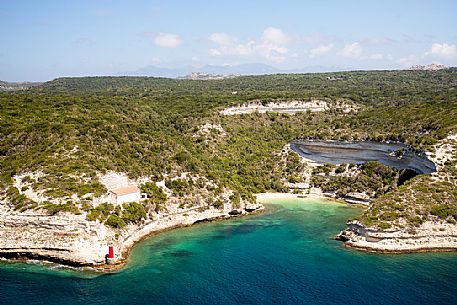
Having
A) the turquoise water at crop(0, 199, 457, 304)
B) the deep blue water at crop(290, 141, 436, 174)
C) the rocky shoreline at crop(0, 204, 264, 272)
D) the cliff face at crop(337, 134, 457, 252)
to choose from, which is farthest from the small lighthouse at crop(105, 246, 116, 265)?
the deep blue water at crop(290, 141, 436, 174)

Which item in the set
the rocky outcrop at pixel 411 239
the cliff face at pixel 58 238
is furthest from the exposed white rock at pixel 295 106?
the cliff face at pixel 58 238

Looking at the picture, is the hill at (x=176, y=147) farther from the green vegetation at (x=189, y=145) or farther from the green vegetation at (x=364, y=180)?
the green vegetation at (x=364, y=180)

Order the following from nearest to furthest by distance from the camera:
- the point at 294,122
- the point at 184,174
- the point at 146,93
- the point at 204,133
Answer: the point at 184,174
the point at 204,133
the point at 294,122
the point at 146,93

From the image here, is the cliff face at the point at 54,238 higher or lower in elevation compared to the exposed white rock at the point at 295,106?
lower

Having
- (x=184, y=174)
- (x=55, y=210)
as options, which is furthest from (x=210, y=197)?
(x=55, y=210)

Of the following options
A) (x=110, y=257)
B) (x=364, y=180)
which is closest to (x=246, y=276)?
(x=110, y=257)

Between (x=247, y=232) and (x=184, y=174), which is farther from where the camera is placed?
(x=184, y=174)

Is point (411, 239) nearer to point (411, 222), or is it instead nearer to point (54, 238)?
point (411, 222)

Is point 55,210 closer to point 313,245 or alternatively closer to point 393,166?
point 313,245
